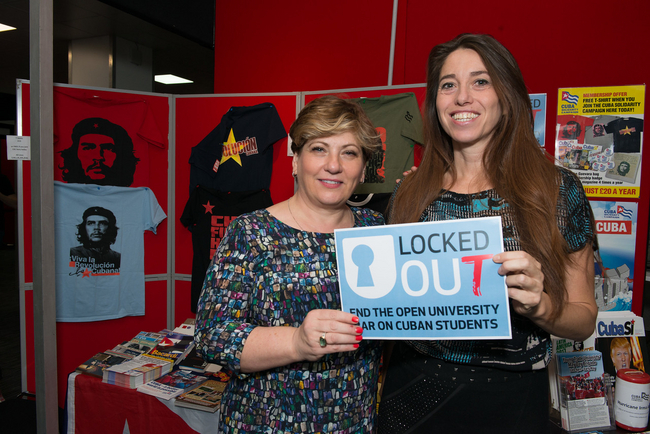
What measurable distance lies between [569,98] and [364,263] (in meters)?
2.04

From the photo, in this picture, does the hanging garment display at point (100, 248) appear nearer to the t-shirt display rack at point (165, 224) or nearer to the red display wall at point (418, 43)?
the t-shirt display rack at point (165, 224)

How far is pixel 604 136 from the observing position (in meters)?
2.31

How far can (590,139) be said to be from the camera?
7.70 ft

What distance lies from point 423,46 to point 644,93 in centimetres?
149

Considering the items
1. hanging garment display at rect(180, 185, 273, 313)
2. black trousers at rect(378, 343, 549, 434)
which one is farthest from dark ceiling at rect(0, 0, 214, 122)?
black trousers at rect(378, 343, 549, 434)

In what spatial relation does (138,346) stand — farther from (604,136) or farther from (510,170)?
(604,136)

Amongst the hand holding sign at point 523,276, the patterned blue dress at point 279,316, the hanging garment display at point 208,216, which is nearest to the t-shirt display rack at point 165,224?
the hanging garment display at point 208,216

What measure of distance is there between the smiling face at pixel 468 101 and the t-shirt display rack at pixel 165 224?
1.60 meters

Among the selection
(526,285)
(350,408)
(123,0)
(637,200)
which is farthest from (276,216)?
(123,0)

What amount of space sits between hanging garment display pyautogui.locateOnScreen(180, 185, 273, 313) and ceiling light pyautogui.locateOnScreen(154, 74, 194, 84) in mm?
7404

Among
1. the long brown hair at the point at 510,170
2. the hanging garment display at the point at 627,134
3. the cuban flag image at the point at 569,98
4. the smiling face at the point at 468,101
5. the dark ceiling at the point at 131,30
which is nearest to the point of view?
the long brown hair at the point at 510,170

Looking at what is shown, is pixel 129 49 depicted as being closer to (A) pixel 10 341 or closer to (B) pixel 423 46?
(A) pixel 10 341

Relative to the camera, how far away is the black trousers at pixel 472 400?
43.2 inches

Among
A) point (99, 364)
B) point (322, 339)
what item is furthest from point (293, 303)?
point (99, 364)
